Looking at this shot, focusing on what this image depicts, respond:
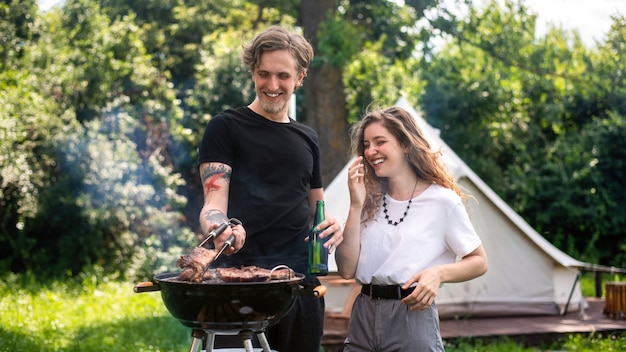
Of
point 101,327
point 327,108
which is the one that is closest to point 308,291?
point 101,327

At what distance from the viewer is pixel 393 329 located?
9.19ft

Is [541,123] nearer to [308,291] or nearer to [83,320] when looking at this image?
[83,320]

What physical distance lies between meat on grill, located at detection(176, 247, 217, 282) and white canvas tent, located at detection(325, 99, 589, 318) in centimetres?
524

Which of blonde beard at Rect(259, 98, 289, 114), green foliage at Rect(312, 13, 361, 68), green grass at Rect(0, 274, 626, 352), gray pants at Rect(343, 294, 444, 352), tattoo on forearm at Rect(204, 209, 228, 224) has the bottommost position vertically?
green grass at Rect(0, 274, 626, 352)

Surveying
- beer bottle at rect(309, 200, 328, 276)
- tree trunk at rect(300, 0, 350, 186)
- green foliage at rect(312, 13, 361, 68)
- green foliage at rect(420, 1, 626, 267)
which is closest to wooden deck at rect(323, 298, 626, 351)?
beer bottle at rect(309, 200, 328, 276)

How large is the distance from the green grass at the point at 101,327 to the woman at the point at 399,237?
318 centimetres

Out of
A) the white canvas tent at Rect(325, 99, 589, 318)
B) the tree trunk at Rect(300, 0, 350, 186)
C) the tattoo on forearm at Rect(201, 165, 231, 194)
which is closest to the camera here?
the tattoo on forearm at Rect(201, 165, 231, 194)

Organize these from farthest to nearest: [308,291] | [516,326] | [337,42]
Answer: [337,42], [516,326], [308,291]

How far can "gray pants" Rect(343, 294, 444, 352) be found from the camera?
9.09 ft

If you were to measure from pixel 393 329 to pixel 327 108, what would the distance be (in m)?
8.28

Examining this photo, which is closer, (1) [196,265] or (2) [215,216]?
(1) [196,265]

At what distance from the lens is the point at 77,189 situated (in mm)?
10680

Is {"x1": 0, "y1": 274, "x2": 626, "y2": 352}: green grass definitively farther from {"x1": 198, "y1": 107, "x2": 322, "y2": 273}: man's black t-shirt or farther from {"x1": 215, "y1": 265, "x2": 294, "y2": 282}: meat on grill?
{"x1": 215, "y1": 265, "x2": 294, "y2": 282}: meat on grill

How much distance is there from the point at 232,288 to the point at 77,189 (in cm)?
899
